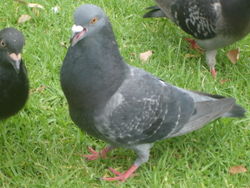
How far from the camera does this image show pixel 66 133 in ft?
15.2

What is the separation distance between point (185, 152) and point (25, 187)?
4.98ft

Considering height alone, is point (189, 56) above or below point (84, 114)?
below

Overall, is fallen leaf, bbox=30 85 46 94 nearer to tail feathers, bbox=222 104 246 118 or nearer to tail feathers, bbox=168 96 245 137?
tail feathers, bbox=168 96 245 137

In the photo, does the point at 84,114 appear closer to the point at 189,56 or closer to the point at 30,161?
the point at 30,161

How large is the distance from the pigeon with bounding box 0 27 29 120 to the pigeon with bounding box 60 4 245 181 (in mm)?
429

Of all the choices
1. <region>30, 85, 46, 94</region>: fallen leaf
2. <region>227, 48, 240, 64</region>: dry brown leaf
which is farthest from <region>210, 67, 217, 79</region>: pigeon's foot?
<region>30, 85, 46, 94</region>: fallen leaf

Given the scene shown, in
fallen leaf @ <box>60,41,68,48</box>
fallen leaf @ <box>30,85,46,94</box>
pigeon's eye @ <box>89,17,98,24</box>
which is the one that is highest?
pigeon's eye @ <box>89,17,98,24</box>

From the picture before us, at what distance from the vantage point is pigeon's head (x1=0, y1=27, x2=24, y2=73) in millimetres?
3822

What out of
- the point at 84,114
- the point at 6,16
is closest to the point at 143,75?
the point at 84,114

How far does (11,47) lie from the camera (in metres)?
3.83

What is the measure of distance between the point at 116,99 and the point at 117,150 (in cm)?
97

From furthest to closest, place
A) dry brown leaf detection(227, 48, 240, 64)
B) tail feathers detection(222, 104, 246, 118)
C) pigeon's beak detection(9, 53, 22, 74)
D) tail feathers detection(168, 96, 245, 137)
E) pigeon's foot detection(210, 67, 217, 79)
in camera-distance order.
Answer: dry brown leaf detection(227, 48, 240, 64)
pigeon's foot detection(210, 67, 217, 79)
tail feathers detection(222, 104, 246, 118)
tail feathers detection(168, 96, 245, 137)
pigeon's beak detection(9, 53, 22, 74)

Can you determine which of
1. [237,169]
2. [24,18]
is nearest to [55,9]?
[24,18]

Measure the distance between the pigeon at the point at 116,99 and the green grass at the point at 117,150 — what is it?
30 centimetres
